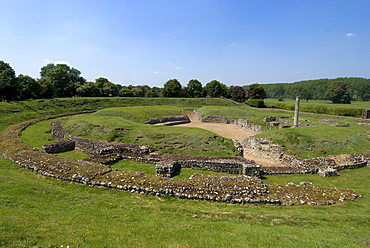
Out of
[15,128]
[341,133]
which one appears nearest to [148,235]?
[341,133]

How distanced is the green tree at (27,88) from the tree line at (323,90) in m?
113

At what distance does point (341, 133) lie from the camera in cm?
2492

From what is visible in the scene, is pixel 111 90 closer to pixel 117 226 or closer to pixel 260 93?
pixel 260 93

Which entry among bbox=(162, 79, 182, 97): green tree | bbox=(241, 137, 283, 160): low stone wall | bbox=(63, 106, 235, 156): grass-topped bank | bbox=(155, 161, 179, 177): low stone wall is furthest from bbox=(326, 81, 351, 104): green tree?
bbox=(155, 161, 179, 177): low stone wall

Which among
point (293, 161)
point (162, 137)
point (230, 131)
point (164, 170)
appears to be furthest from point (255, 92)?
point (164, 170)

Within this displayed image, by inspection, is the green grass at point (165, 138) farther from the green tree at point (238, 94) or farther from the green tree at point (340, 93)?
the green tree at point (340, 93)

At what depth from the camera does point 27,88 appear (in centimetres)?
5675

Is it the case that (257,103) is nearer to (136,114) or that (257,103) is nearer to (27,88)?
(136,114)

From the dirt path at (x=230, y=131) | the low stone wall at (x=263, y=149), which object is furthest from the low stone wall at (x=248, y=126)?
the low stone wall at (x=263, y=149)

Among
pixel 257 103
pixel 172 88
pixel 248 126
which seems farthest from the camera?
pixel 172 88

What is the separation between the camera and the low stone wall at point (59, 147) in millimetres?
21177

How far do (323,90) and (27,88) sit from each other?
142 m

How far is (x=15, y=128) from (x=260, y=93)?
84.1 metres

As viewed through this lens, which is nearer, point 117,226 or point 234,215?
point 117,226
